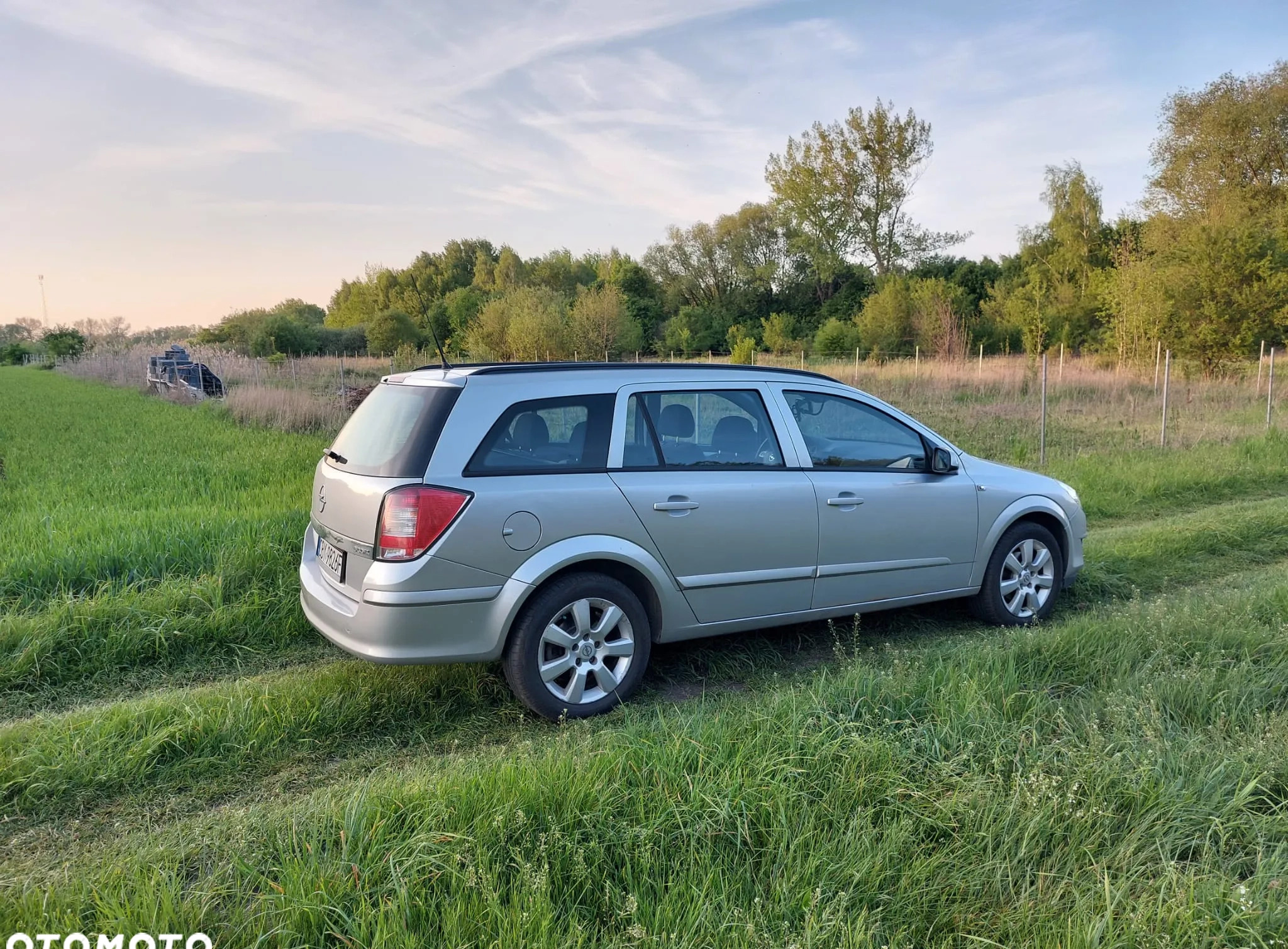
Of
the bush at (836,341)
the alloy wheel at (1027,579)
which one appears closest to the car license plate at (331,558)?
the alloy wheel at (1027,579)

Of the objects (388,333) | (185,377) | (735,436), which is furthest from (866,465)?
(388,333)

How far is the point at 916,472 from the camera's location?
5.08 metres

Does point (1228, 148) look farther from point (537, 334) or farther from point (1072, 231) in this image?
point (537, 334)

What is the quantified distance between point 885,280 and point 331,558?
163 ft

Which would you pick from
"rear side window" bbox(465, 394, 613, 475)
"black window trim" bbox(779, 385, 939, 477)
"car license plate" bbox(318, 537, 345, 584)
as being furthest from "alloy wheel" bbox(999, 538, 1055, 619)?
"car license plate" bbox(318, 537, 345, 584)

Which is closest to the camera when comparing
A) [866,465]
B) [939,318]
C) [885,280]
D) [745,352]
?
[866,465]

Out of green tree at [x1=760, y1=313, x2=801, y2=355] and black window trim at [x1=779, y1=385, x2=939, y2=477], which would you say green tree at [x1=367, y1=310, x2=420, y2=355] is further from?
black window trim at [x1=779, y1=385, x2=939, y2=477]

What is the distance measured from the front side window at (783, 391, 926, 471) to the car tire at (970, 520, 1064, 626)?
35.5 inches

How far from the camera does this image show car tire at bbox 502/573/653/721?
383 centimetres

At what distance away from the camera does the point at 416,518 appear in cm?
364

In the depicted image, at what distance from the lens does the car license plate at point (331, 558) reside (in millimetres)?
3979

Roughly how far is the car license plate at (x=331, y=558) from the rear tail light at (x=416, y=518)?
421mm

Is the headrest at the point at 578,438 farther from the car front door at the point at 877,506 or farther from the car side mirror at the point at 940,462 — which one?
the car side mirror at the point at 940,462

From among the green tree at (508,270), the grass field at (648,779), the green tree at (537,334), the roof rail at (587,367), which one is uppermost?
the green tree at (508,270)
